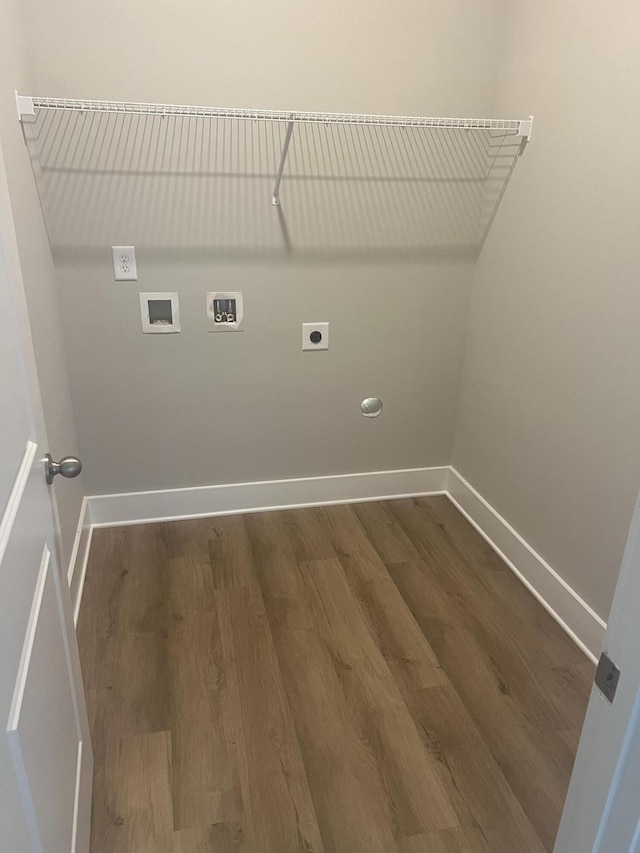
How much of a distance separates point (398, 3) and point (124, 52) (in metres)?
0.94

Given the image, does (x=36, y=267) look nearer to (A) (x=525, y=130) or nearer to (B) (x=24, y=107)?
(B) (x=24, y=107)

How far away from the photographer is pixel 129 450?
8.20 feet

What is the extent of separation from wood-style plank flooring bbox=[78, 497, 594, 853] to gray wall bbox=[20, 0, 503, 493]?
0.39 m

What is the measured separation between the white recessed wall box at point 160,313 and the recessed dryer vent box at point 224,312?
12cm

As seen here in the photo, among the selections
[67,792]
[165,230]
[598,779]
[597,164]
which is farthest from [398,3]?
[67,792]

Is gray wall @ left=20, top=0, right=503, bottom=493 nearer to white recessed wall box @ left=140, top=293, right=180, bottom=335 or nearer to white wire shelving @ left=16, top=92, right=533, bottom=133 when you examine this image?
white recessed wall box @ left=140, top=293, right=180, bottom=335

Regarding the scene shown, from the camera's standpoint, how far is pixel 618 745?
77 centimetres

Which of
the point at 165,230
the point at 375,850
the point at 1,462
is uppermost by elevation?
the point at 165,230

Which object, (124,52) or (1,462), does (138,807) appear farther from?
(124,52)

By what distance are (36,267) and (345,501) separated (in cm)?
160

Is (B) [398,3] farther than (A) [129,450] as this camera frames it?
No

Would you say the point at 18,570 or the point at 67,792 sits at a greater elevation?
the point at 18,570

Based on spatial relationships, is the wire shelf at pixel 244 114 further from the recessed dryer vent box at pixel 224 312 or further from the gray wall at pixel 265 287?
the recessed dryer vent box at pixel 224 312

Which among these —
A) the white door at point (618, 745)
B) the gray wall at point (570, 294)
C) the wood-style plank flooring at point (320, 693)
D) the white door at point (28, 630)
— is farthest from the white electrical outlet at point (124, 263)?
the white door at point (618, 745)
